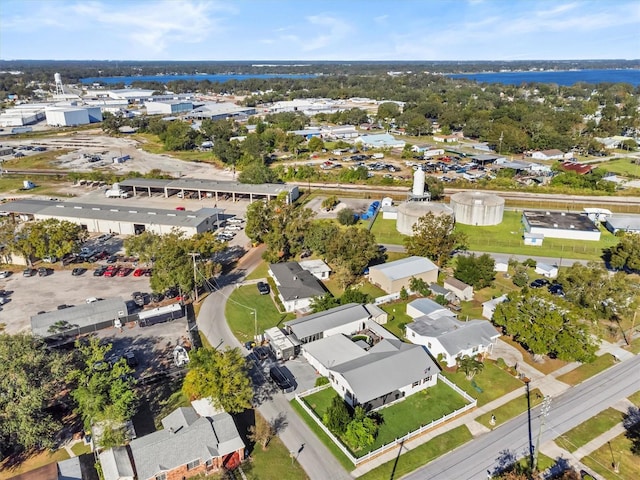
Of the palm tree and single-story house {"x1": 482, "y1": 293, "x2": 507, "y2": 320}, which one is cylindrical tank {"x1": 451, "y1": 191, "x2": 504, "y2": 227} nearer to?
single-story house {"x1": 482, "y1": 293, "x2": 507, "y2": 320}

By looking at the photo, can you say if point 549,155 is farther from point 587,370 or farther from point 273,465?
point 273,465

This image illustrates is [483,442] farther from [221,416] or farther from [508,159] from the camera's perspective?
[508,159]

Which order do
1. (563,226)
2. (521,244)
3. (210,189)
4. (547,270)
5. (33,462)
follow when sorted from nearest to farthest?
(33,462), (547,270), (521,244), (563,226), (210,189)

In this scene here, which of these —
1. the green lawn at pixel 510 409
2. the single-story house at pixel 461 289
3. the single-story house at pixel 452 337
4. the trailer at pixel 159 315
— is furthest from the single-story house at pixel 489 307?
the trailer at pixel 159 315

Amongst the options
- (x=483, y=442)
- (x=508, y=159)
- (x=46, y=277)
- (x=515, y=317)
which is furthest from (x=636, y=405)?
(x=508, y=159)

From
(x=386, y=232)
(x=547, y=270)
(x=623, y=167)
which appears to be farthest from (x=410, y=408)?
(x=623, y=167)

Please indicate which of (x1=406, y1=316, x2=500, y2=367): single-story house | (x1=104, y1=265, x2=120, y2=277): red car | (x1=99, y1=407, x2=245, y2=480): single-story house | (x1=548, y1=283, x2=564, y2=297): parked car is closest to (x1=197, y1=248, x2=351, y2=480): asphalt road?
(x1=99, y1=407, x2=245, y2=480): single-story house
